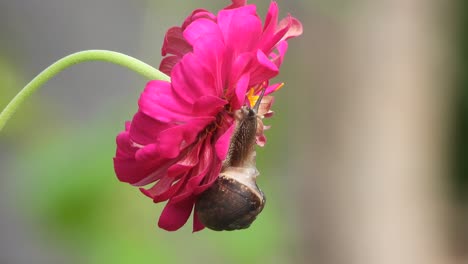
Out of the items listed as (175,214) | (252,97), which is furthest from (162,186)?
(252,97)

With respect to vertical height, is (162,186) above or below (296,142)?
below

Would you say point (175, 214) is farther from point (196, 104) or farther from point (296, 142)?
point (296, 142)

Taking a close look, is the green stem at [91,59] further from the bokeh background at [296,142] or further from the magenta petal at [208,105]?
the bokeh background at [296,142]

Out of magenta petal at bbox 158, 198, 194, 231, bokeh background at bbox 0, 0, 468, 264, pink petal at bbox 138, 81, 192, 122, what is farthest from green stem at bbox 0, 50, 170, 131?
bokeh background at bbox 0, 0, 468, 264

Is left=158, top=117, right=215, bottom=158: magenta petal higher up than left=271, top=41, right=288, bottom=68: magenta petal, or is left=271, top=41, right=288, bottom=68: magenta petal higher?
left=271, top=41, right=288, bottom=68: magenta petal

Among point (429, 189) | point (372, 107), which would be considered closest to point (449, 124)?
point (429, 189)

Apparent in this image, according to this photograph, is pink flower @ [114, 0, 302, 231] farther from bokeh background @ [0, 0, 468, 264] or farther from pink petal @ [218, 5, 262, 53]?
bokeh background @ [0, 0, 468, 264]

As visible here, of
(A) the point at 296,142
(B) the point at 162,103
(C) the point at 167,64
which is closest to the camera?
(B) the point at 162,103
